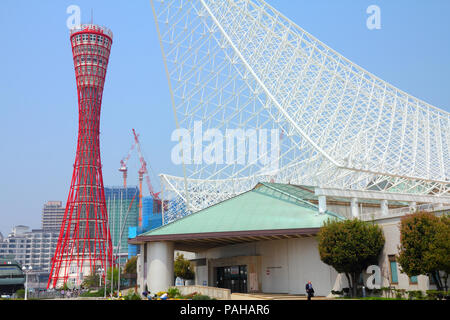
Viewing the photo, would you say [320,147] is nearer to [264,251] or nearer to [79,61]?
[264,251]

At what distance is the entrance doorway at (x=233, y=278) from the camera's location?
4734cm

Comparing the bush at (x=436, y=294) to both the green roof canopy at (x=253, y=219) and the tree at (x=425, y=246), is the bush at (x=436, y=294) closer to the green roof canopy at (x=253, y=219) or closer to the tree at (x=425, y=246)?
the tree at (x=425, y=246)

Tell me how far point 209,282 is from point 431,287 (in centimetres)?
2610

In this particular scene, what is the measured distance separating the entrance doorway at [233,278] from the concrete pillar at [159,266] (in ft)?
23.1

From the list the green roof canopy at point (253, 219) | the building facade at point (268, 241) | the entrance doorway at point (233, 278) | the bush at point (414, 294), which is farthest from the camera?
the entrance doorway at point (233, 278)

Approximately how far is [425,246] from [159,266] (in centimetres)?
2365

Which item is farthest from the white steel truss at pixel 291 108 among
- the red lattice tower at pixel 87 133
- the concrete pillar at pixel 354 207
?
the red lattice tower at pixel 87 133

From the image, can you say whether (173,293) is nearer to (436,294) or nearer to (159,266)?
(159,266)

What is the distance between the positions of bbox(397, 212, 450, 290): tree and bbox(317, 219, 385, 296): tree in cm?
342

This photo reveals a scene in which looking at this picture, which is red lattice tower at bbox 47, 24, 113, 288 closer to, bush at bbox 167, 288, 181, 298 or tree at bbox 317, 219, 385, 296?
bush at bbox 167, 288, 181, 298

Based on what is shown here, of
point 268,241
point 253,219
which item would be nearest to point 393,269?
point 253,219

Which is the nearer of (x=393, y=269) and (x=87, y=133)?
(x=393, y=269)

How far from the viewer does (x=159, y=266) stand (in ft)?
146

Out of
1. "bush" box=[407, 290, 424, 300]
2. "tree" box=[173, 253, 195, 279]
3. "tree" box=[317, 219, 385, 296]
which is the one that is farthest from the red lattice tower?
"bush" box=[407, 290, 424, 300]
